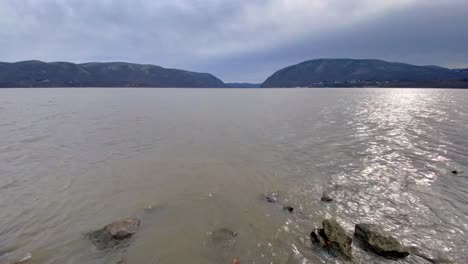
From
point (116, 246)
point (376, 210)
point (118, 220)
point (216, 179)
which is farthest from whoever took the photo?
point (216, 179)

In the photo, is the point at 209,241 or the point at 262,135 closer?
the point at 209,241

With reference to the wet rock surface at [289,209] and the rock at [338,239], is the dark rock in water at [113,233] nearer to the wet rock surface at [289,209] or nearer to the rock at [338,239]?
the wet rock surface at [289,209]

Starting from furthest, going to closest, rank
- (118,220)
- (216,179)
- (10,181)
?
(216,179)
(10,181)
(118,220)

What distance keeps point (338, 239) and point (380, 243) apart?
1.51 metres

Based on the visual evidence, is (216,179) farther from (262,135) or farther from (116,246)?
(262,135)

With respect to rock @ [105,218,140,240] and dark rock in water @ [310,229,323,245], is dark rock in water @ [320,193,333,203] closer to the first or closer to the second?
dark rock in water @ [310,229,323,245]

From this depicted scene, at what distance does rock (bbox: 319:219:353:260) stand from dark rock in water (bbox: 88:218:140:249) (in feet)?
25.2

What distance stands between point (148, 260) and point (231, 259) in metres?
2.89

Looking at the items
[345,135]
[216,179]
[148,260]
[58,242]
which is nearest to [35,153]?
[58,242]

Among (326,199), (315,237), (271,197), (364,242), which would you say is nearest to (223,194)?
(271,197)

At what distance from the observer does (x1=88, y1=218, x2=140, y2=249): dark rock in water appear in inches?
354

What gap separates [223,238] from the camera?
9438 mm

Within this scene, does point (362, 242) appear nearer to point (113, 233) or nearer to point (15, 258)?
point (113, 233)

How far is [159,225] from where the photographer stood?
10289 millimetres
